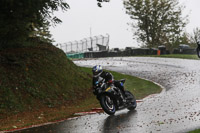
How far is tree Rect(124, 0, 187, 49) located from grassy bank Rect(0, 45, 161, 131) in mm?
44060

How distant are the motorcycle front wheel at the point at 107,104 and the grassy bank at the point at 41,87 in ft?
5.74

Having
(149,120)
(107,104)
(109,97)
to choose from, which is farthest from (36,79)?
(149,120)

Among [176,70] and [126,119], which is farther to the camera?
[176,70]

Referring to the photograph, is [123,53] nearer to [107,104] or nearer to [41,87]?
[41,87]

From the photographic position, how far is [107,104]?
12633 mm

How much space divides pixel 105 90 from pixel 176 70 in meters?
17.4

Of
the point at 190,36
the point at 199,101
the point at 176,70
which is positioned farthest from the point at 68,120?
the point at 190,36

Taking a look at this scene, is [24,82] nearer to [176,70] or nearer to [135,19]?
[176,70]

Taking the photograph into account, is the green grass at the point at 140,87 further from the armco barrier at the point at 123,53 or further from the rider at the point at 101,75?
the armco barrier at the point at 123,53

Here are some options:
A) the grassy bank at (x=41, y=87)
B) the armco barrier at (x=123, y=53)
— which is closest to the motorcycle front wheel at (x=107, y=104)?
the grassy bank at (x=41, y=87)

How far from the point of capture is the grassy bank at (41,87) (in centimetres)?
1551

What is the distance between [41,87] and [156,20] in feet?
165

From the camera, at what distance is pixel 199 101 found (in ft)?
47.2

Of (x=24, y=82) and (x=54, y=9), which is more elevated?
(x=54, y=9)
